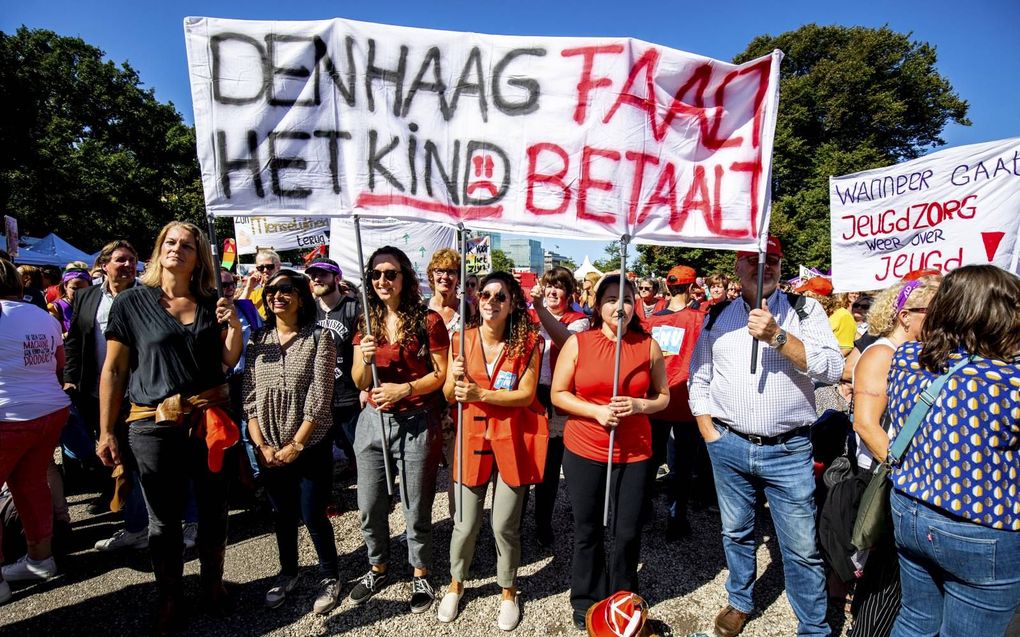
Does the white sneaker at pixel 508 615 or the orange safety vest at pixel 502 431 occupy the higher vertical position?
the orange safety vest at pixel 502 431

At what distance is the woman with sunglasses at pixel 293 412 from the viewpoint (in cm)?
287

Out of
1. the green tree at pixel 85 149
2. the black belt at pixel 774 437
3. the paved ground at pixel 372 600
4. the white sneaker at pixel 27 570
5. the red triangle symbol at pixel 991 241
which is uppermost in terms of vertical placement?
the green tree at pixel 85 149

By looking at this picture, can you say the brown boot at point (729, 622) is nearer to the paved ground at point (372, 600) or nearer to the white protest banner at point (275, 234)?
the paved ground at point (372, 600)

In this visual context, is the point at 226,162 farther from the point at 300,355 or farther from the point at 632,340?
the point at 632,340

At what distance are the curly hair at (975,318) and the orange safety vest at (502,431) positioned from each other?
1821 mm

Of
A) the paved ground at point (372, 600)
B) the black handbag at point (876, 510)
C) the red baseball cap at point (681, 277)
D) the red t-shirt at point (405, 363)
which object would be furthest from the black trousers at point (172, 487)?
the red baseball cap at point (681, 277)

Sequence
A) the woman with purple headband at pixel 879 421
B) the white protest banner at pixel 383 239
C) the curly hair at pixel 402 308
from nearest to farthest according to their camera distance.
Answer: the woman with purple headband at pixel 879 421 → the curly hair at pixel 402 308 → the white protest banner at pixel 383 239

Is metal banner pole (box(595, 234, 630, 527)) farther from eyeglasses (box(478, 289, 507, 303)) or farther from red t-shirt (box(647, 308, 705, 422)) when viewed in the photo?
red t-shirt (box(647, 308, 705, 422))

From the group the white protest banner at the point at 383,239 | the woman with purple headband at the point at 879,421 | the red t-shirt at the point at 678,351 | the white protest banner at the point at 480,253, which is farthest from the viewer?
the white protest banner at the point at 480,253

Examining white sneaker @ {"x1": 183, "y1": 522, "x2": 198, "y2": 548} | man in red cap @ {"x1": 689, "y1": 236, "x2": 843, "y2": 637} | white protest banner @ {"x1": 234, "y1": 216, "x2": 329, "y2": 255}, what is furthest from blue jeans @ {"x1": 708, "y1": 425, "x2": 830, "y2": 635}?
white protest banner @ {"x1": 234, "y1": 216, "x2": 329, "y2": 255}

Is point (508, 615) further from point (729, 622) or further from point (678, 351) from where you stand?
point (678, 351)

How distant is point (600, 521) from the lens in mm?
2797

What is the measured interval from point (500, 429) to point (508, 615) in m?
1.11

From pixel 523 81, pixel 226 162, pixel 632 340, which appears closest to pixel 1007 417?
pixel 632 340
